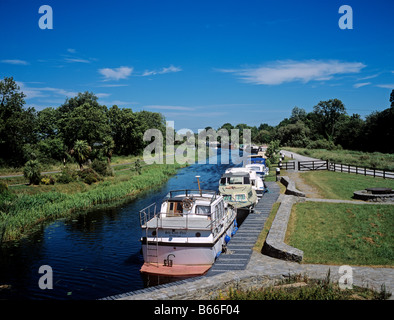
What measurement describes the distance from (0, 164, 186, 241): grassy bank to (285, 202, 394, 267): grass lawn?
19948mm

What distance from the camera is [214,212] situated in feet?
56.1

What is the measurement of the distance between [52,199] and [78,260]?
14.4m

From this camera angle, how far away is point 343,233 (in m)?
17.6

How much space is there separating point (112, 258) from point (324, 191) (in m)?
19.8

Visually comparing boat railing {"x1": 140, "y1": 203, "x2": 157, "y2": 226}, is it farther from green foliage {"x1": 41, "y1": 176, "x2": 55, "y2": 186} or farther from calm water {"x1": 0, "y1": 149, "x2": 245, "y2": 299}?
green foliage {"x1": 41, "y1": 176, "x2": 55, "y2": 186}

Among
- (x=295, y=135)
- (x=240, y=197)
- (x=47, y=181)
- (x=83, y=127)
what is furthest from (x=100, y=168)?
(x=295, y=135)

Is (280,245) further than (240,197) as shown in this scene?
No

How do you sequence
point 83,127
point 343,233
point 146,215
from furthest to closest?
point 83,127, point 146,215, point 343,233

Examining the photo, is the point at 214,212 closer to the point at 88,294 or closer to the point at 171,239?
the point at 171,239

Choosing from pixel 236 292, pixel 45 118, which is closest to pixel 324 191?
pixel 236 292

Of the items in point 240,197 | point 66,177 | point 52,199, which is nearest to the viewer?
point 240,197

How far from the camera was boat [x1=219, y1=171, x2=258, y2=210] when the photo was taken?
24469mm

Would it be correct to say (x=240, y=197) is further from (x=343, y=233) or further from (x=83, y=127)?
(x=83, y=127)

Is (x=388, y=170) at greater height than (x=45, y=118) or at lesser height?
lesser
